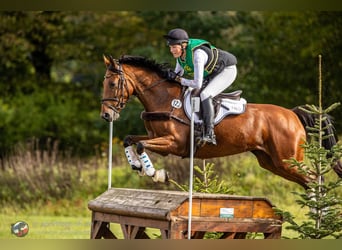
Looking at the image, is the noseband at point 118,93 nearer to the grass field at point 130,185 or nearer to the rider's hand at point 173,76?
the rider's hand at point 173,76

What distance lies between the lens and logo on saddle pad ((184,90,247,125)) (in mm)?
8906

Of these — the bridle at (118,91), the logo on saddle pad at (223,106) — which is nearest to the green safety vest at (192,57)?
the logo on saddle pad at (223,106)

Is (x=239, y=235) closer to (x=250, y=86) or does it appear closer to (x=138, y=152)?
(x=138, y=152)

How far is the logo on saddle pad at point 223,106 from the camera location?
891 centimetres

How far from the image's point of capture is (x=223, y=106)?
8.99m

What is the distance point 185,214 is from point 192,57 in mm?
1413

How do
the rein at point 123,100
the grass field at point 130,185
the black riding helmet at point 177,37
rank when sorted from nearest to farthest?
1. the black riding helmet at point 177,37
2. the rein at point 123,100
3. the grass field at point 130,185

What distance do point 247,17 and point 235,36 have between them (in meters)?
0.51

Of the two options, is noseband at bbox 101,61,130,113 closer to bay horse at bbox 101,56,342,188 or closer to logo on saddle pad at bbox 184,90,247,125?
bay horse at bbox 101,56,342,188

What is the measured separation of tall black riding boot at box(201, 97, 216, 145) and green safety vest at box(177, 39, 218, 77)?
0.29 meters

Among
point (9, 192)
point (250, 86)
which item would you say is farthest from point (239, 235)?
point (250, 86)

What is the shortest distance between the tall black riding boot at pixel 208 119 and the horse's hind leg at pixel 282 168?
30.5 inches

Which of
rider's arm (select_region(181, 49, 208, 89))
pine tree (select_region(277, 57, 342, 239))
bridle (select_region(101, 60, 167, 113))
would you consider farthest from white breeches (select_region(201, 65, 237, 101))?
pine tree (select_region(277, 57, 342, 239))

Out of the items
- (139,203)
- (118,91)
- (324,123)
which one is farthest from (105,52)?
(139,203)
